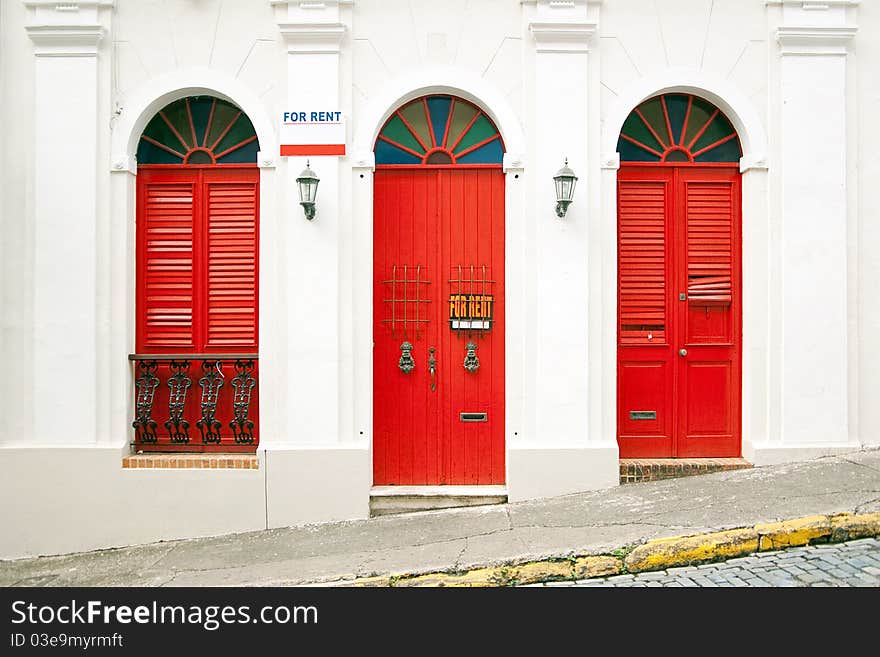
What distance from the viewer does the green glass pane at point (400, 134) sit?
678 cm

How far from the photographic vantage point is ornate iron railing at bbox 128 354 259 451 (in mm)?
6719

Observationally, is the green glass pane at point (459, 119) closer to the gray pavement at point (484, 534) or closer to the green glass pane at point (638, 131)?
the green glass pane at point (638, 131)

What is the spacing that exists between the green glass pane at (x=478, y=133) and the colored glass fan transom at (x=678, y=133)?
1.36m

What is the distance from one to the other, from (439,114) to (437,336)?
2268 mm

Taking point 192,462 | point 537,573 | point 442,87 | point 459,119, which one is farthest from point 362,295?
point 537,573

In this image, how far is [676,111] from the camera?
6906mm

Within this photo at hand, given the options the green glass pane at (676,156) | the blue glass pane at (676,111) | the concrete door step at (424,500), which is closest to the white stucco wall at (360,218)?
the concrete door step at (424,500)

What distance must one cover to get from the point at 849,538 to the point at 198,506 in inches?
228

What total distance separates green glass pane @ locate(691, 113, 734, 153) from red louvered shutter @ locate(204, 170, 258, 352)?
15.2ft

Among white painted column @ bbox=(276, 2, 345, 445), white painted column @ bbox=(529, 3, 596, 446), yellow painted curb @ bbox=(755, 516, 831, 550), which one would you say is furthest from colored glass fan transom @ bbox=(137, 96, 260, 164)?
yellow painted curb @ bbox=(755, 516, 831, 550)

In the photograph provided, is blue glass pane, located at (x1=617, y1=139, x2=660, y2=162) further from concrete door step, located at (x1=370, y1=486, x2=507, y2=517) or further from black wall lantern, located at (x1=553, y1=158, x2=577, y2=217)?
concrete door step, located at (x1=370, y1=486, x2=507, y2=517)

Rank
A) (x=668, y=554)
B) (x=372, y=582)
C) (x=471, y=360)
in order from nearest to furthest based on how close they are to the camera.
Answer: (x=372, y=582) < (x=668, y=554) < (x=471, y=360)

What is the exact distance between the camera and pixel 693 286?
6.89m

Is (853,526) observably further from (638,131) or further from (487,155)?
(487,155)
